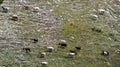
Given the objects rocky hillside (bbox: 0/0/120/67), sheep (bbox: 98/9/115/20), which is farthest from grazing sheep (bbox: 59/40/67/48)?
sheep (bbox: 98/9/115/20)

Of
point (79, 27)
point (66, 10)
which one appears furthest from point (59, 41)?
point (66, 10)

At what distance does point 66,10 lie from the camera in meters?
12.3

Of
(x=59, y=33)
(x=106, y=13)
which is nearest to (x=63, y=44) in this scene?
(x=59, y=33)

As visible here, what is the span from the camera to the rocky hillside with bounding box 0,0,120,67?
9.38m

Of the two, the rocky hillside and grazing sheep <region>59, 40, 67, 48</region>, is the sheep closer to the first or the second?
the rocky hillside

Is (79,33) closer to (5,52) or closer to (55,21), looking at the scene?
(55,21)

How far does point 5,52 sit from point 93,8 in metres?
4.42

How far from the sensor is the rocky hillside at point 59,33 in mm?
9375

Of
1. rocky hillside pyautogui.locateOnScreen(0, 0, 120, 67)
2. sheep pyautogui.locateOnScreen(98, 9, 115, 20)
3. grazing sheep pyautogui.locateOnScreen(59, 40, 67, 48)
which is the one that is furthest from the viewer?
sheep pyautogui.locateOnScreen(98, 9, 115, 20)

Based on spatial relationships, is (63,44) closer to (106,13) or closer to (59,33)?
(59,33)

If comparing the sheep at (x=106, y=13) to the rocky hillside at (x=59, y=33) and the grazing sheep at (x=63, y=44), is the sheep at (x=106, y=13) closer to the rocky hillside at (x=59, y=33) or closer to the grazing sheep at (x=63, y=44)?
the rocky hillside at (x=59, y=33)

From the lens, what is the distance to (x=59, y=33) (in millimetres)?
10734

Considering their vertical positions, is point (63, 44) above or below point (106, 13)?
→ below

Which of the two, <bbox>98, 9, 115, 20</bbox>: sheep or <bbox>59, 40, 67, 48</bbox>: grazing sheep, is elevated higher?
<bbox>98, 9, 115, 20</bbox>: sheep
